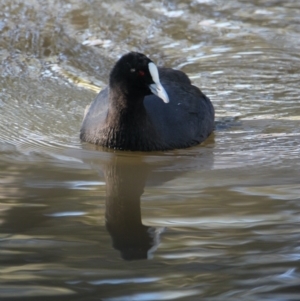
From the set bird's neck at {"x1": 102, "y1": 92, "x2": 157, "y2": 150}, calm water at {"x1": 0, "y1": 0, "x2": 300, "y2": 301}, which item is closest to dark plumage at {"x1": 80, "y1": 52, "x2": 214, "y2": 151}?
bird's neck at {"x1": 102, "y1": 92, "x2": 157, "y2": 150}

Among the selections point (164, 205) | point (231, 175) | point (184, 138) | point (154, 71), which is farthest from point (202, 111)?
point (164, 205)

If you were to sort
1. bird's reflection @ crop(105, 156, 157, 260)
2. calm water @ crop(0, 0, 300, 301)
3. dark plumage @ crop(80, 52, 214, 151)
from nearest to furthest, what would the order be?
calm water @ crop(0, 0, 300, 301)
bird's reflection @ crop(105, 156, 157, 260)
dark plumage @ crop(80, 52, 214, 151)

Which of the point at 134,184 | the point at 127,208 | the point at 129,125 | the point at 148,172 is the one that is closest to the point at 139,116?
the point at 129,125

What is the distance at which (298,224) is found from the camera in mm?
3635

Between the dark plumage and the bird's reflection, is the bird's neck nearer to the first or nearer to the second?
the dark plumage

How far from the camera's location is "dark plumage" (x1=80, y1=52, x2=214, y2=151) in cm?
499

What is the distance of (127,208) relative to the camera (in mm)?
3941

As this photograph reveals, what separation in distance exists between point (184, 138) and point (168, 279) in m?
2.43

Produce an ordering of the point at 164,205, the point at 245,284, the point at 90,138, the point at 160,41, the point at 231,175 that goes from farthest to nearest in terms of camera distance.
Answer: the point at 160,41, the point at 90,138, the point at 231,175, the point at 164,205, the point at 245,284

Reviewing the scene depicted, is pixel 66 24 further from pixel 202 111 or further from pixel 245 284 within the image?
pixel 245 284

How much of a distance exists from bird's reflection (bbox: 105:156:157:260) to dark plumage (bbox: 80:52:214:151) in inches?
7.8

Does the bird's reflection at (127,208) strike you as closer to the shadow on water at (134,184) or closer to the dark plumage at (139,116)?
the shadow on water at (134,184)

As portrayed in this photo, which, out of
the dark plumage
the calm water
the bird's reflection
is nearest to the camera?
the calm water

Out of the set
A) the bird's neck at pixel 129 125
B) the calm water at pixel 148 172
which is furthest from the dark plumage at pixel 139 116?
the calm water at pixel 148 172
